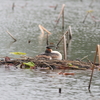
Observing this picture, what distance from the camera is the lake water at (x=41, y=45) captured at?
14578mm

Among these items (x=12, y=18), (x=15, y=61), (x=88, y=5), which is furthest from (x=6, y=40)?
(x=88, y=5)

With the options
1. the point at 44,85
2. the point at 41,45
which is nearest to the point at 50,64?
the point at 44,85

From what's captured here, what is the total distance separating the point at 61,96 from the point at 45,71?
3.70m

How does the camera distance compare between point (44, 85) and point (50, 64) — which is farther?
point (50, 64)

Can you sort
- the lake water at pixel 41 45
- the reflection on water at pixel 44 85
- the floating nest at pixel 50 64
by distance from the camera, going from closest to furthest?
1. the reflection on water at pixel 44 85
2. the lake water at pixel 41 45
3. the floating nest at pixel 50 64

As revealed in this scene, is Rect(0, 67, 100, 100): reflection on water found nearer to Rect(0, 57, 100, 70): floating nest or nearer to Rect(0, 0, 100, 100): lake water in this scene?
Rect(0, 0, 100, 100): lake water

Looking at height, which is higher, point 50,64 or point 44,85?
point 50,64

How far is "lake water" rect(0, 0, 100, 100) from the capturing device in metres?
14.6

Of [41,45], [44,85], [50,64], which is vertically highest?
[41,45]

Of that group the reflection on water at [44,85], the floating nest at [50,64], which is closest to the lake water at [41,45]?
the reflection on water at [44,85]

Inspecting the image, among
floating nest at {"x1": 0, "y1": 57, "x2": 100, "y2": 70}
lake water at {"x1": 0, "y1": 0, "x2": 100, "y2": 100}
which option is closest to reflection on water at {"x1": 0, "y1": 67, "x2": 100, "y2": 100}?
lake water at {"x1": 0, "y1": 0, "x2": 100, "y2": 100}

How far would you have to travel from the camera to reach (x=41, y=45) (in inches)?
1017

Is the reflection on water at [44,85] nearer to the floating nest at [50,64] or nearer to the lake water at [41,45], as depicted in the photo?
the lake water at [41,45]

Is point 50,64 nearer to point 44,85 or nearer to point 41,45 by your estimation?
point 44,85
